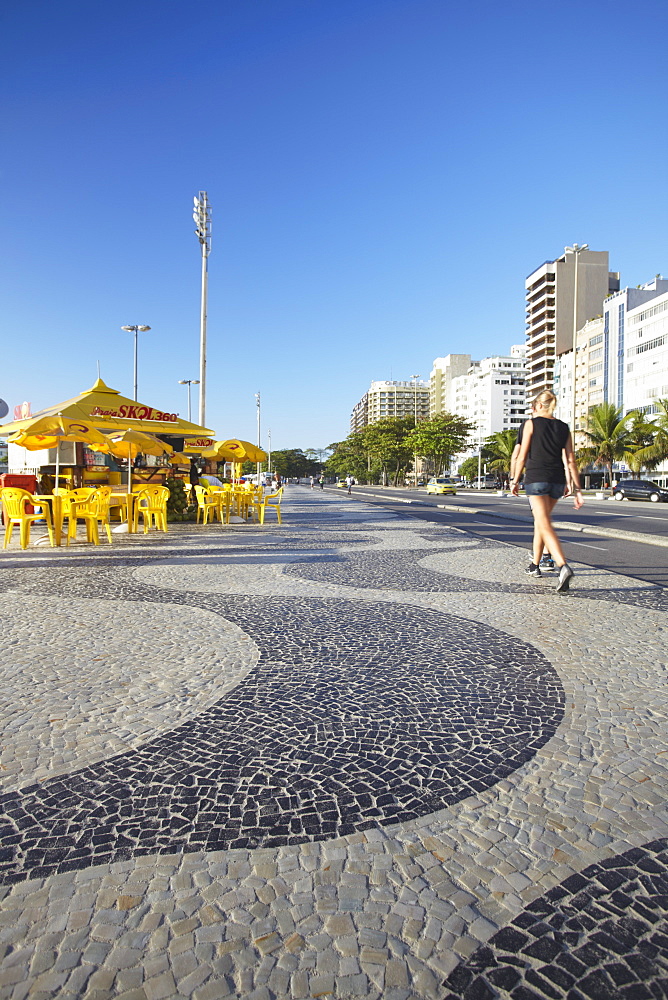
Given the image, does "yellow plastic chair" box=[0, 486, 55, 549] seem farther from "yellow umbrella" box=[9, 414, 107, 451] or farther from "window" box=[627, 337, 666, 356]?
"window" box=[627, 337, 666, 356]

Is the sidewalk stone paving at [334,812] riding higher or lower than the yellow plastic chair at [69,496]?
lower

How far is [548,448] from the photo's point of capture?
249 inches

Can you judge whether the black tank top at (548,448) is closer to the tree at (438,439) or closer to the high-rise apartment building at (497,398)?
the tree at (438,439)

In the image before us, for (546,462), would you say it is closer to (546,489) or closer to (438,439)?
(546,489)

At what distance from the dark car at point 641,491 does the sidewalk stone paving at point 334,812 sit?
39.2 meters

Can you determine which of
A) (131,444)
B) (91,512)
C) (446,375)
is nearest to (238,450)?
(131,444)

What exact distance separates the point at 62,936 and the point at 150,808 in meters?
0.59

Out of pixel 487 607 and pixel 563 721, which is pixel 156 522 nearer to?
pixel 487 607

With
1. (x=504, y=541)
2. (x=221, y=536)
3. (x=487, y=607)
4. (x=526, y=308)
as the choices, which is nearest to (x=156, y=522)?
(x=221, y=536)

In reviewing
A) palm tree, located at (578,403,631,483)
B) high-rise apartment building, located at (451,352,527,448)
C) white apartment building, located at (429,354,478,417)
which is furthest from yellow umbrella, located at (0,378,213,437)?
white apartment building, located at (429,354,478,417)

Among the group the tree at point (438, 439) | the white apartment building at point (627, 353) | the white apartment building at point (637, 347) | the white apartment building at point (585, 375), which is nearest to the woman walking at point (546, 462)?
the white apartment building at point (627, 353)

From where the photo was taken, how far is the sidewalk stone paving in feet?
4.84

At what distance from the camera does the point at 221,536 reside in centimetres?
1254

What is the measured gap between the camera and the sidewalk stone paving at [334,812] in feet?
4.84
